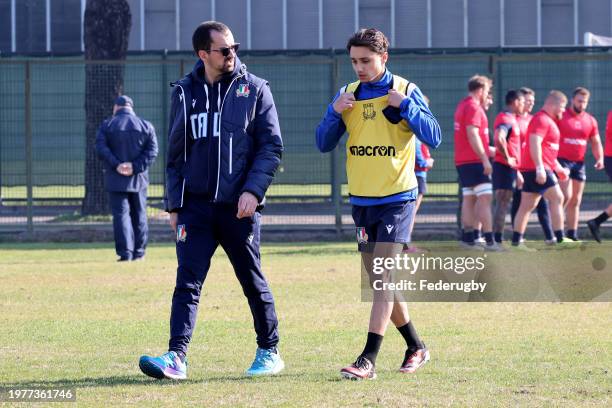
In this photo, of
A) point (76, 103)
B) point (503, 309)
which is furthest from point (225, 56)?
point (76, 103)

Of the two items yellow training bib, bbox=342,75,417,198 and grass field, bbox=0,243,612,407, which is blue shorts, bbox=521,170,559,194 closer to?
grass field, bbox=0,243,612,407

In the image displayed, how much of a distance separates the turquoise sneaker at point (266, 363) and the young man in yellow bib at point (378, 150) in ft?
1.54

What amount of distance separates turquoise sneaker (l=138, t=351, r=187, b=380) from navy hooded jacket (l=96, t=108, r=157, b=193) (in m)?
Result: 7.75

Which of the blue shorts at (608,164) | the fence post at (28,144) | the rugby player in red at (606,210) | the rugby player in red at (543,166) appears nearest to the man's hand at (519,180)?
the rugby player in red at (543,166)

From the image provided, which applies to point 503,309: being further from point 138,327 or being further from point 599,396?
point 599,396

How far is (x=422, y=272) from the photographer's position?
36.1 ft

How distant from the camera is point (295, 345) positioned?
8.37 m

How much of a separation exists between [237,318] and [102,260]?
18.4 ft

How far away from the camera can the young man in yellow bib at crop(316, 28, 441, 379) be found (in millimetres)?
6980

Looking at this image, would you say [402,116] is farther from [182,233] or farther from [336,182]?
[336,182]

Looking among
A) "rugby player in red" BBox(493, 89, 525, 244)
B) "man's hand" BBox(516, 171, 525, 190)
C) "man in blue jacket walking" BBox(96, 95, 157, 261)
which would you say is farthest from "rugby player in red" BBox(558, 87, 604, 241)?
"man in blue jacket walking" BBox(96, 95, 157, 261)

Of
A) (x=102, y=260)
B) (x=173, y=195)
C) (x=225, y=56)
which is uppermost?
(x=225, y=56)

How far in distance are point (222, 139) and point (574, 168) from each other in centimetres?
1006

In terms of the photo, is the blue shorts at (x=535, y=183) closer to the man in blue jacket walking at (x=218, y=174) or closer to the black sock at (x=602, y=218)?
the black sock at (x=602, y=218)
